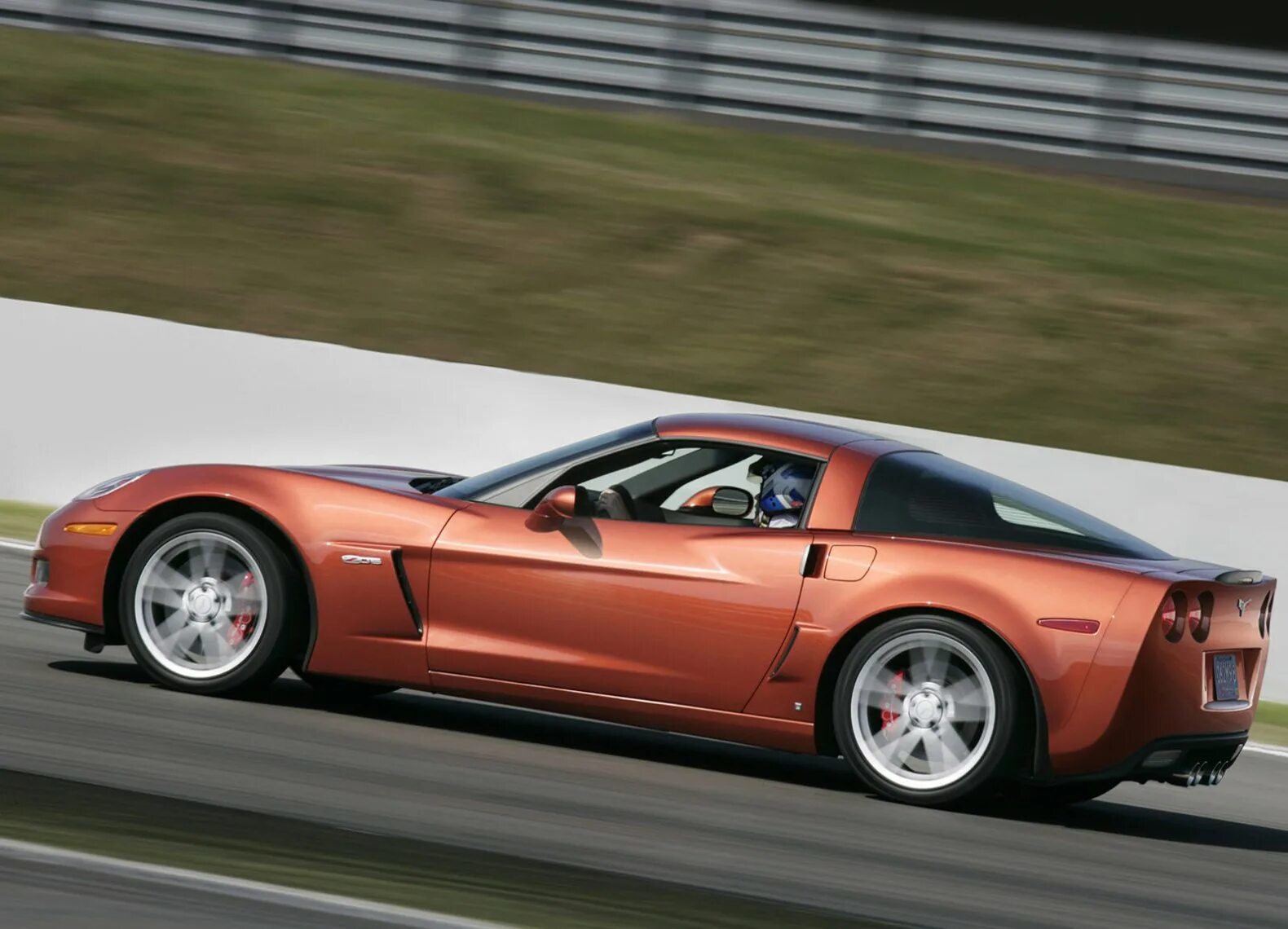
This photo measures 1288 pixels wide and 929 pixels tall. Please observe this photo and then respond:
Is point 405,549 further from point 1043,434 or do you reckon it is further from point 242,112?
point 242,112

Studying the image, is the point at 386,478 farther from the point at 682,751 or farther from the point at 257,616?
the point at 682,751

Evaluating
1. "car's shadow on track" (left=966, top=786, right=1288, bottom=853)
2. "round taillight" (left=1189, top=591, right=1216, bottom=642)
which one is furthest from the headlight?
"round taillight" (left=1189, top=591, right=1216, bottom=642)

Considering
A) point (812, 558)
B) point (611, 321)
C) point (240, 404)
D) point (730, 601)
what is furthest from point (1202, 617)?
point (611, 321)

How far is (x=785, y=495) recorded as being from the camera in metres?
6.42

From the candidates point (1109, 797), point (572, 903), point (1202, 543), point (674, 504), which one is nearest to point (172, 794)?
point (572, 903)

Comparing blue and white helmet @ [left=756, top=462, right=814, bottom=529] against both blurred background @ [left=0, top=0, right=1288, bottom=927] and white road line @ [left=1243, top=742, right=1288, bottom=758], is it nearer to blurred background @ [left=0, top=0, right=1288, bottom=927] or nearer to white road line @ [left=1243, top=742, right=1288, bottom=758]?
blurred background @ [left=0, top=0, right=1288, bottom=927]

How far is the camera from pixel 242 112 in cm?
1881

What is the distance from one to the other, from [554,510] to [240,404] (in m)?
6.08

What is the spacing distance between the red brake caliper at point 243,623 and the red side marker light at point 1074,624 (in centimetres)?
279

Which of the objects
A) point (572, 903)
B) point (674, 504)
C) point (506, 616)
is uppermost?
point (674, 504)

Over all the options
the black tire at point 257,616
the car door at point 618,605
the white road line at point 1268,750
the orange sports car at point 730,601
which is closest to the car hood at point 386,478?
the orange sports car at point 730,601

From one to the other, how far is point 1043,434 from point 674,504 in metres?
7.16

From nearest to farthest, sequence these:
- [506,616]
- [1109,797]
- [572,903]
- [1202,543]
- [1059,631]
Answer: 1. [572,903]
2. [1059,631]
3. [506,616]
4. [1109,797]
5. [1202,543]

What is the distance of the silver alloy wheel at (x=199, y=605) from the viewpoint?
653cm
